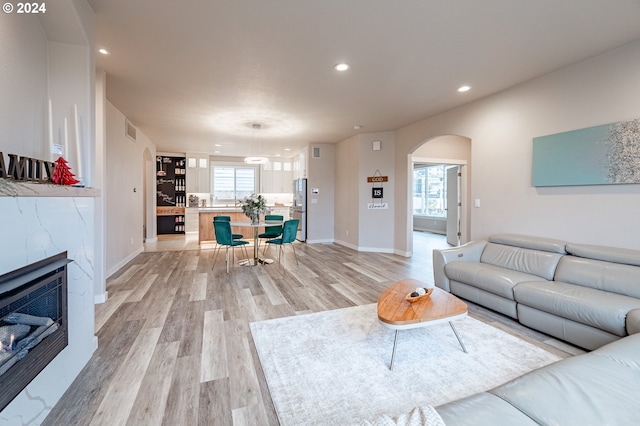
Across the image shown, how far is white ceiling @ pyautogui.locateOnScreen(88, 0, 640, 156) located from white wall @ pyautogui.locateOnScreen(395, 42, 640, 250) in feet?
0.65

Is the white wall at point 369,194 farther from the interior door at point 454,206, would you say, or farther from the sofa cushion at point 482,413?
the sofa cushion at point 482,413

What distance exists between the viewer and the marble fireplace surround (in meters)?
1.35

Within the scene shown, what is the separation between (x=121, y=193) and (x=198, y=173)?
457cm

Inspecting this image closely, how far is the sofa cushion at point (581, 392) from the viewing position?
90 cm

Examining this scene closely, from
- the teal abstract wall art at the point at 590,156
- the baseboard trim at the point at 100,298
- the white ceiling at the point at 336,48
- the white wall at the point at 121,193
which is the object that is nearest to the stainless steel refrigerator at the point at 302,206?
the white ceiling at the point at 336,48

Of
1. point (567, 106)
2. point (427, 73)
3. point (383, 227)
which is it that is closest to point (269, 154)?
point (383, 227)

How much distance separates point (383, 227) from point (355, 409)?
5.15 metres

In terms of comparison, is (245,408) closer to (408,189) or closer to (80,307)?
(80,307)

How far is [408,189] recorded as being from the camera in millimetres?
5941

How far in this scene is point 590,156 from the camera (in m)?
3.00

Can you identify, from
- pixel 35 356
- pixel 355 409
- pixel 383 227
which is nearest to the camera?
pixel 35 356

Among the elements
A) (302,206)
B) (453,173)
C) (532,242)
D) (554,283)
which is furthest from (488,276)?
(302,206)

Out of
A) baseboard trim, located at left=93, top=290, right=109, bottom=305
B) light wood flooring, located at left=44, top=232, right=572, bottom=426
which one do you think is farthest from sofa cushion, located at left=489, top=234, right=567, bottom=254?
baseboard trim, located at left=93, top=290, right=109, bottom=305

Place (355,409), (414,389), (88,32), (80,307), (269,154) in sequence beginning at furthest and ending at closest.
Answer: (269,154), (88,32), (80,307), (414,389), (355,409)
